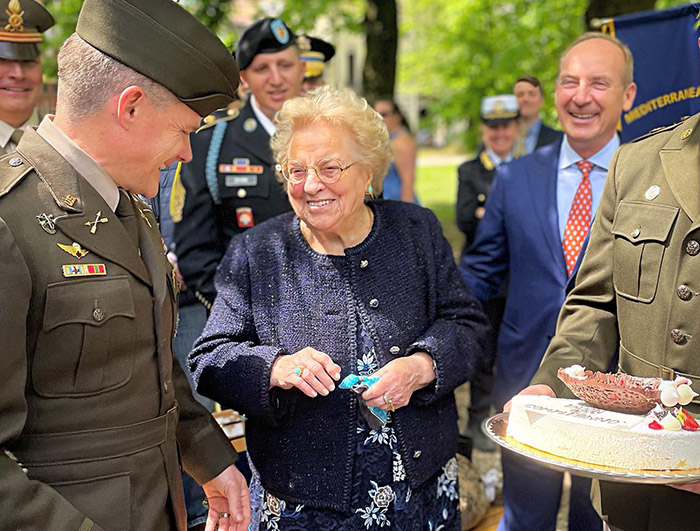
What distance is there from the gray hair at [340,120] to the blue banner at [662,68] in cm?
155

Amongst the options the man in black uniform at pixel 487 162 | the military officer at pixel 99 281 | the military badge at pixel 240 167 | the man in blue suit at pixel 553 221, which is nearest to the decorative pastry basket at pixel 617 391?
the military officer at pixel 99 281

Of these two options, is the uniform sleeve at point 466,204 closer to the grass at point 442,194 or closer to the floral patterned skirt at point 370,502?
the floral patterned skirt at point 370,502

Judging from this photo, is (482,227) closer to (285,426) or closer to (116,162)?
(285,426)

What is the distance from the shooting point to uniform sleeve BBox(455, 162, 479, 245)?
6461mm

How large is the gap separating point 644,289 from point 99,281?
1.46 meters

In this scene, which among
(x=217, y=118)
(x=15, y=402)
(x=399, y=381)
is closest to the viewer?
(x=15, y=402)

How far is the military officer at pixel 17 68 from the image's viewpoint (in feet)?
12.8

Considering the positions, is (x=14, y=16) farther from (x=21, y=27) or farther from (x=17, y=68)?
(x=17, y=68)

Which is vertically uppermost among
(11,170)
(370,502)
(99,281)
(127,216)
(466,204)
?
(11,170)

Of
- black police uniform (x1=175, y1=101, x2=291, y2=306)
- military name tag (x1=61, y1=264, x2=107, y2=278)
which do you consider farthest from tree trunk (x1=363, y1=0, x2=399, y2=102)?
military name tag (x1=61, y1=264, x2=107, y2=278)

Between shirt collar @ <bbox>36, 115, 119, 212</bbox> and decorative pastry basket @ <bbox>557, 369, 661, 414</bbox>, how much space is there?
4.20 ft

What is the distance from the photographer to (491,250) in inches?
145

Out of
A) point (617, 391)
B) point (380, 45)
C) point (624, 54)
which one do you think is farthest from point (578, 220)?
point (380, 45)

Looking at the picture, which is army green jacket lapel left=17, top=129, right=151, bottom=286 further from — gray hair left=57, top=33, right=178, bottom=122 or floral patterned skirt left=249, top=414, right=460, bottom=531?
floral patterned skirt left=249, top=414, right=460, bottom=531
